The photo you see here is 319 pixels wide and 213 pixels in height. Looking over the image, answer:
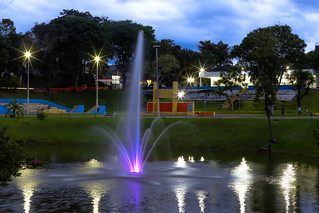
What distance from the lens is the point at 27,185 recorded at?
3422 cm

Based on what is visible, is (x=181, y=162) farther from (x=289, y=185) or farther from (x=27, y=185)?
(x=27, y=185)

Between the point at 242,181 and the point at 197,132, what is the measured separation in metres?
27.7

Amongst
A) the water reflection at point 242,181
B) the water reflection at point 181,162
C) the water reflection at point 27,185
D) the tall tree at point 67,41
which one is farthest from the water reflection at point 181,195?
the tall tree at point 67,41

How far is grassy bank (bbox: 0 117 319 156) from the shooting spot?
5841 cm

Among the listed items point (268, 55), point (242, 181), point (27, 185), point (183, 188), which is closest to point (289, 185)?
point (242, 181)

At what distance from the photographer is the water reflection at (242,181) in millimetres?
30408

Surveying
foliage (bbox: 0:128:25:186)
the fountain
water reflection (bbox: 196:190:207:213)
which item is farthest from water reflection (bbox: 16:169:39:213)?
water reflection (bbox: 196:190:207:213)

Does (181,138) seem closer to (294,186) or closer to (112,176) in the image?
(112,176)

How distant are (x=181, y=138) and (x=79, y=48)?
2605 inches

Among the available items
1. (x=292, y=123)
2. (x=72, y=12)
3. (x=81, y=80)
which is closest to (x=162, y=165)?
(x=292, y=123)

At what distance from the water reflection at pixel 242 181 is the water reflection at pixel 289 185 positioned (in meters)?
2.72

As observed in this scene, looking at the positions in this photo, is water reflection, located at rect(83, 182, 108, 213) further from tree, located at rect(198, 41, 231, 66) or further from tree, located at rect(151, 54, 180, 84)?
tree, located at rect(198, 41, 231, 66)

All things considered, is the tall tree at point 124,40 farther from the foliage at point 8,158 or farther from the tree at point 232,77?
the foliage at point 8,158

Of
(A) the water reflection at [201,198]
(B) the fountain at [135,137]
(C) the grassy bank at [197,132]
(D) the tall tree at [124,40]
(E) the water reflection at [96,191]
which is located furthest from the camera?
A: (D) the tall tree at [124,40]
